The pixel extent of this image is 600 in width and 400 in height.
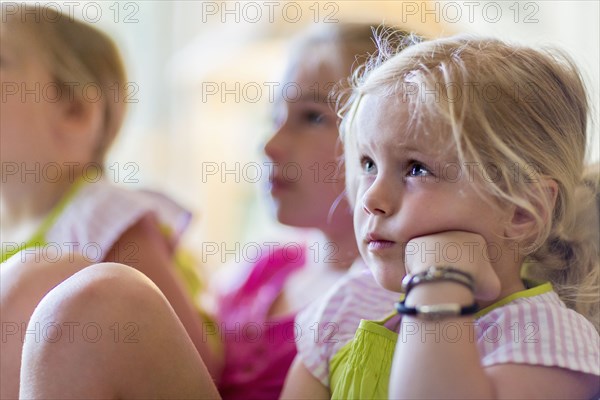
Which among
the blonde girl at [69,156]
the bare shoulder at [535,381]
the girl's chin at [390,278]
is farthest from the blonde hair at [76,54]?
the bare shoulder at [535,381]

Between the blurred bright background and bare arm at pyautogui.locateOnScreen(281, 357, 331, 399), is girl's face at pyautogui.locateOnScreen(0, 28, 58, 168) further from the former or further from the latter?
bare arm at pyautogui.locateOnScreen(281, 357, 331, 399)

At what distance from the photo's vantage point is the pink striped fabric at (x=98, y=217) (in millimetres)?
934

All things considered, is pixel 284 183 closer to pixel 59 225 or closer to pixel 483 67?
pixel 59 225

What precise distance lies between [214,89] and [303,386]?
112 cm

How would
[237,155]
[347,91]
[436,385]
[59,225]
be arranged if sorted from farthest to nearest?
[237,155]
[59,225]
[347,91]
[436,385]

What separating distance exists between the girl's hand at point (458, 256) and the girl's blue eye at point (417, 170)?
47 millimetres

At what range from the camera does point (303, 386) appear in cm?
70

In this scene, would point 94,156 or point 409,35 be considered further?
point 94,156

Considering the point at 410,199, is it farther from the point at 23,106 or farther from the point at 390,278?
the point at 23,106

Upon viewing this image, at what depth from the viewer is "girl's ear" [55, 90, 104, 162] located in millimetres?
992

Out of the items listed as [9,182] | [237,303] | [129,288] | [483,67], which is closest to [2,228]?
[9,182]

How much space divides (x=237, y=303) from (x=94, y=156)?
304 millimetres

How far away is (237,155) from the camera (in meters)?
1.80

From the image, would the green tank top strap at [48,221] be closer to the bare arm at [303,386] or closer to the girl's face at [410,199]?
the bare arm at [303,386]
